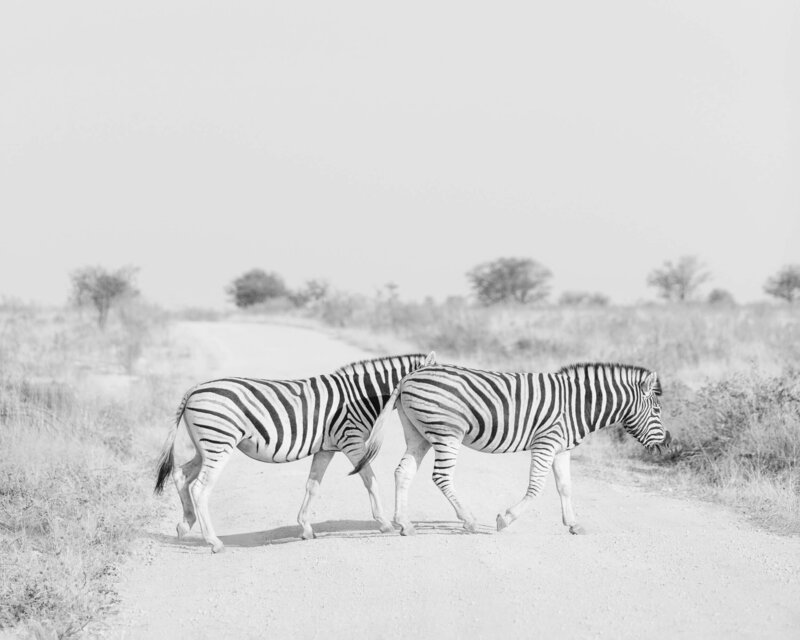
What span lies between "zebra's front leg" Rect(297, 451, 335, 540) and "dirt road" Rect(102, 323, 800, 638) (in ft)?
0.47

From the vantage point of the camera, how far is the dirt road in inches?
222

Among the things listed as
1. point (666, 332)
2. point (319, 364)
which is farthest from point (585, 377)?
point (666, 332)

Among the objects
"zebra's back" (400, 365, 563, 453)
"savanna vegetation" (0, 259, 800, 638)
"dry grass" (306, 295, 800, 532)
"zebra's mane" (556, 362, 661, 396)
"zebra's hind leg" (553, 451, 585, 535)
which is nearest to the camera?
"savanna vegetation" (0, 259, 800, 638)

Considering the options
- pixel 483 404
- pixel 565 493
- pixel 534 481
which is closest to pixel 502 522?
pixel 534 481

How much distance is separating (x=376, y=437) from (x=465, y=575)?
58.3 inches

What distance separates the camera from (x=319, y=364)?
21.2 m

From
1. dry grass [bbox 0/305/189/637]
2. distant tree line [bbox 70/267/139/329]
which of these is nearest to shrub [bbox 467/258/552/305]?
distant tree line [bbox 70/267/139/329]

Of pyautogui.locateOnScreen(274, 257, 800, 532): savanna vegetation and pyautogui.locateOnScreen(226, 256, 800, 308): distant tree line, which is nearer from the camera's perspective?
pyautogui.locateOnScreen(274, 257, 800, 532): savanna vegetation

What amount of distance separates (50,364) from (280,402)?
1142 centimetres

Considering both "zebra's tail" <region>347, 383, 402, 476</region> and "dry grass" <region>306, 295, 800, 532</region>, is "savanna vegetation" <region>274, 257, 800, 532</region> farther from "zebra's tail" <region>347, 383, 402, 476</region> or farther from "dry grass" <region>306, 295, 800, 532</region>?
"zebra's tail" <region>347, 383, 402, 476</region>

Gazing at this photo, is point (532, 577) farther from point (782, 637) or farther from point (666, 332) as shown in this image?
point (666, 332)

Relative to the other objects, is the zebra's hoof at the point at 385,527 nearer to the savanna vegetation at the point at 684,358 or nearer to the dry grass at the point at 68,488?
the dry grass at the point at 68,488

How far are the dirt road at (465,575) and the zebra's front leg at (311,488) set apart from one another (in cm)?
14

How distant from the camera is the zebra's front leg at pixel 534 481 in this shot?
7418 mm
